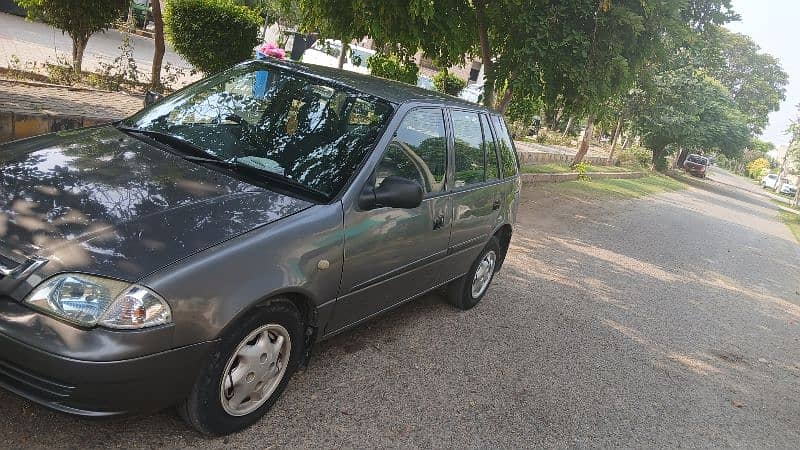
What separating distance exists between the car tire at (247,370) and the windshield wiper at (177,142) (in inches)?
40.8

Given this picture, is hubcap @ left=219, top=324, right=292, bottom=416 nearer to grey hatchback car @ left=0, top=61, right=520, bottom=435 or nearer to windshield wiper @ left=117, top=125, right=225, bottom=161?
grey hatchback car @ left=0, top=61, right=520, bottom=435

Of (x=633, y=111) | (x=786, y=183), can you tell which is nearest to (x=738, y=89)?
(x=786, y=183)

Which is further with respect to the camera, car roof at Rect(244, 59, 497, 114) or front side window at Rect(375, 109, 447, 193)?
car roof at Rect(244, 59, 497, 114)

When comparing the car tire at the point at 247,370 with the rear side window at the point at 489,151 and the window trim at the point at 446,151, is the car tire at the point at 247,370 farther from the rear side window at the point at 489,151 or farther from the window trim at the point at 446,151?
the rear side window at the point at 489,151

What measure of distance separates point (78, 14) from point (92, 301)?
9873mm

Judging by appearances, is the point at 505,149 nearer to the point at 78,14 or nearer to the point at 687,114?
the point at 78,14

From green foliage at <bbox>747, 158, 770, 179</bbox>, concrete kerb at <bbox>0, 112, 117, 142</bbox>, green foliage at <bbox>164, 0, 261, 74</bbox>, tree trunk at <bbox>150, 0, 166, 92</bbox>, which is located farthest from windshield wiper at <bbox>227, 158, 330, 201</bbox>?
green foliage at <bbox>747, 158, 770, 179</bbox>

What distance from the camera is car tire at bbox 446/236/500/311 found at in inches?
205

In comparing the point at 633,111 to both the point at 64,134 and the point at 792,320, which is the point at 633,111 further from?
the point at 64,134

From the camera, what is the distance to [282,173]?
344 cm

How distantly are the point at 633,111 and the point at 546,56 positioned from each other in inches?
918

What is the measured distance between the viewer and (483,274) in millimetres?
5527

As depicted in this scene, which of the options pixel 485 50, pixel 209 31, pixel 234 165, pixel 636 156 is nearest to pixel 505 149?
pixel 234 165

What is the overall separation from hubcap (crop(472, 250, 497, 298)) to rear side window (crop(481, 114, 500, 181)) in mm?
745
